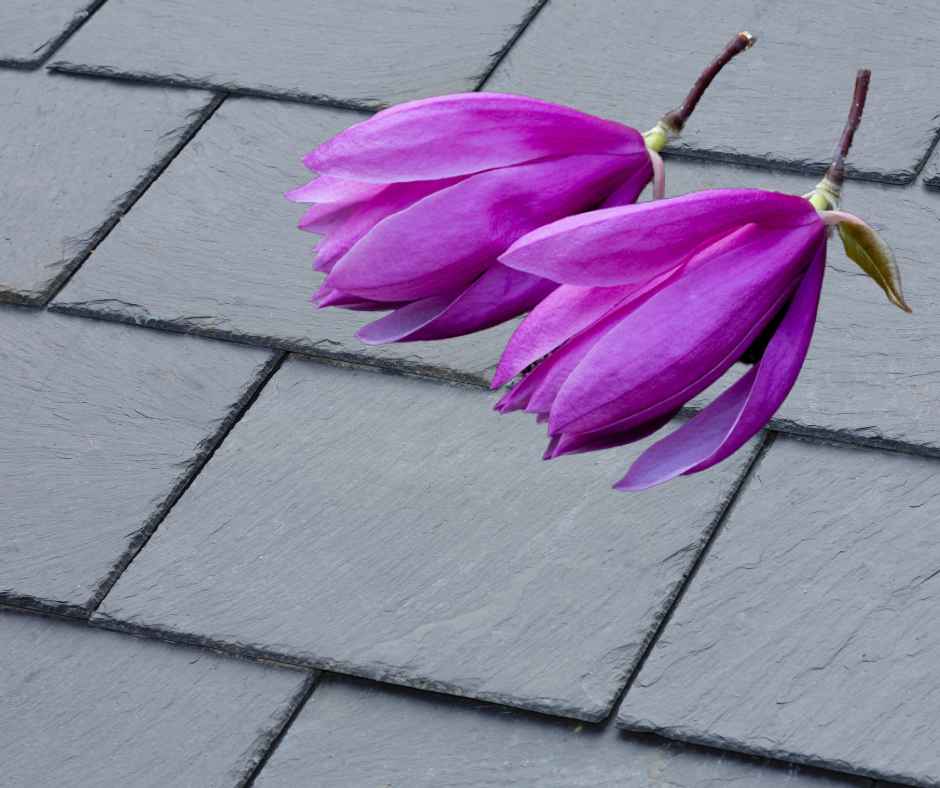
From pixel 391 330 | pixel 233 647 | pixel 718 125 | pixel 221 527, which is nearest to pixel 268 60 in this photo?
pixel 718 125

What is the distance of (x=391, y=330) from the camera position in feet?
1.51

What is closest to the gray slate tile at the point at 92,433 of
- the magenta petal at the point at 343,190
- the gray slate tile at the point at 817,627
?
the gray slate tile at the point at 817,627

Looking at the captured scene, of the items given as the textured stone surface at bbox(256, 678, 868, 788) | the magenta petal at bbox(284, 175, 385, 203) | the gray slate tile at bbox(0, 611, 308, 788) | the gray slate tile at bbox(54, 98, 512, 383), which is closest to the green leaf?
the magenta petal at bbox(284, 175, 385, 203)

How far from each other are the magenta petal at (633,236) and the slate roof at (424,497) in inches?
34.7

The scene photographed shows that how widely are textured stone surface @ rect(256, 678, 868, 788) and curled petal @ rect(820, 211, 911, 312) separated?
84cm

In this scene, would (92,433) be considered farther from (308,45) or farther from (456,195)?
(456,195)

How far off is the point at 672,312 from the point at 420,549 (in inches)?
40.0

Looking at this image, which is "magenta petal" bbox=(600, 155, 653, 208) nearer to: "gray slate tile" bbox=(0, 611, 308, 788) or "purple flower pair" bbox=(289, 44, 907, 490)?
"purple flower pair" bbox=(289, 44, 907, 490)

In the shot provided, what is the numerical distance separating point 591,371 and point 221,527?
43.0 inches

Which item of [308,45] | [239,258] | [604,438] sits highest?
[604,438]

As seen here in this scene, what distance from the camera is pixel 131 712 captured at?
54.0 inches

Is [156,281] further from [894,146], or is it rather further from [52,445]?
[894,146]

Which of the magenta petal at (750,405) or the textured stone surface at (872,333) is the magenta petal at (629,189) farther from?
the textured stone surface at (872,333)

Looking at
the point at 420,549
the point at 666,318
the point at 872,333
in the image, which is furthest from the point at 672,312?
the point at 872,333
